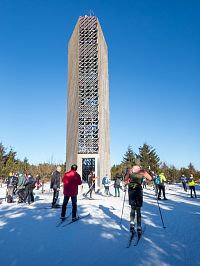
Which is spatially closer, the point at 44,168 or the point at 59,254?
the point at 59,254

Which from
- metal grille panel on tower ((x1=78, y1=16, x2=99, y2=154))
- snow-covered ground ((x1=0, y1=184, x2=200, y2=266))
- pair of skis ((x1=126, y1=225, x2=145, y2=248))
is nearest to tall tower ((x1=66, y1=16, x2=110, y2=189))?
metal grille panel on tower ((x1=78, y1=16, x2=99, y2=154))

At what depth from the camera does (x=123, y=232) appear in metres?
6.17

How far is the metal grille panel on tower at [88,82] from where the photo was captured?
36.3 metres

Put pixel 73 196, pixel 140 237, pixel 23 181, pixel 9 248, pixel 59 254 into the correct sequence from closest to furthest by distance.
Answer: pixel 59 254 < pixel 9 248 < pixel 140 237 < pixel 73 196 < pixel 23 181

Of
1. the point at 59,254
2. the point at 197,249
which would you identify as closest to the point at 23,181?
the point at 59,254

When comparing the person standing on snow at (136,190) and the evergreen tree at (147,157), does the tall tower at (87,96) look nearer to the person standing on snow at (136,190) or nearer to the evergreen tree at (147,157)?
the evergreen tree at (147,157)

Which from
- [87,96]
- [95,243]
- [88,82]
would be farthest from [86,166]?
[95,243]

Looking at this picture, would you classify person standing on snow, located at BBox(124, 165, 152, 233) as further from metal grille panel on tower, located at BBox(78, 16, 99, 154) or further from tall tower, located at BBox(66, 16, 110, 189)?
metal grille panel on tower, located at BBox(78, 16, 99, 154)

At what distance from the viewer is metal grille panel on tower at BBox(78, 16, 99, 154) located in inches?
1430

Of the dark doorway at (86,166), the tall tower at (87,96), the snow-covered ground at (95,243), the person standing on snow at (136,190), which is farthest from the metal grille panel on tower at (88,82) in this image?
the person standing on snow at (136,190)

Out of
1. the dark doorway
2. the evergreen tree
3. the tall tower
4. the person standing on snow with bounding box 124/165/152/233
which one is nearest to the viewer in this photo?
the person standing on snow with bounding box 124/165/152/233

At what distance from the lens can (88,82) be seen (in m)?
37.8

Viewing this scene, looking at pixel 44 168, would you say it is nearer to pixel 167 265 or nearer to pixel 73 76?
pixel 73 76

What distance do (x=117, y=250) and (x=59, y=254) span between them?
1113mm
